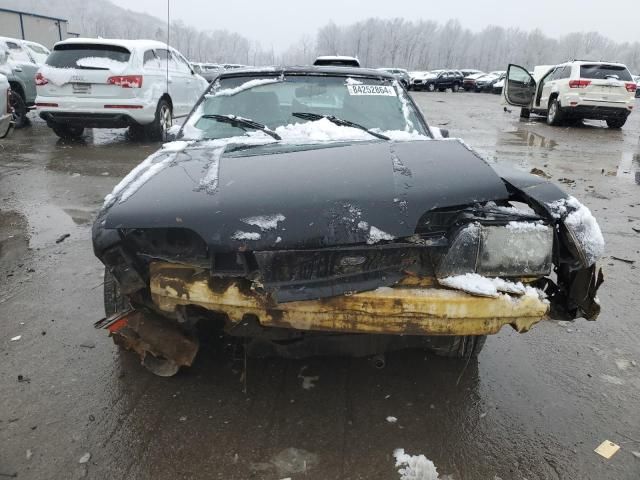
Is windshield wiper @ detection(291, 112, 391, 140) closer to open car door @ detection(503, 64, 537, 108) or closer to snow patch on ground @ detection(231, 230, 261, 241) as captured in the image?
snow patch on ground @ detection(231, 230, 261, 241)

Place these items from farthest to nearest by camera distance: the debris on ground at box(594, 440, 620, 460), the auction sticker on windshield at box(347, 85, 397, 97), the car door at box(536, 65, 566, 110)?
the car door at box(536, 65, 566, 110) → the auction sticker on windshield at box(347, 85, 397, 97) → the debris on ground at box(594, 440, 620, 460)

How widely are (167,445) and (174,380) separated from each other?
0.45 m

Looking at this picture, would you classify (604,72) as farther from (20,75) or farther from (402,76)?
(20,75)

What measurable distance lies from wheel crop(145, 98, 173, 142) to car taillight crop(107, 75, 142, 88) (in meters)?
0.64

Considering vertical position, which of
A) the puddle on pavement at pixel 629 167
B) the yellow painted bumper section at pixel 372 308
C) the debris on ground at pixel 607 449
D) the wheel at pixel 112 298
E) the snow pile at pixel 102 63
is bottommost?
the debris on ground at pixel 607 449

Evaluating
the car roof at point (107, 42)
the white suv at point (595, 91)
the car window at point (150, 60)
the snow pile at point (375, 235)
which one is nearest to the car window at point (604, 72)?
the white suv at point (595, 91)

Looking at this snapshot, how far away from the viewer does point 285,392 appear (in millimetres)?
2453

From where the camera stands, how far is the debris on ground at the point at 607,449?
2135mm

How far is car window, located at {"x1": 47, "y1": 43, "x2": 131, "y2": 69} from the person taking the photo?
336 inches

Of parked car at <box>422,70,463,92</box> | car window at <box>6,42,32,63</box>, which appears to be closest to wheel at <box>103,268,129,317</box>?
car window at <box>6,42,32,63</box>

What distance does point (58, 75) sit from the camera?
27.6ft

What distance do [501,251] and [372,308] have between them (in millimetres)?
579

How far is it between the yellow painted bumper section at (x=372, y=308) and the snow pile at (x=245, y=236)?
221mm

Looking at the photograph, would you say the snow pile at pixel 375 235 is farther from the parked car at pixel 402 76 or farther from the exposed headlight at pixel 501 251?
the parked car at pixel 402 76
